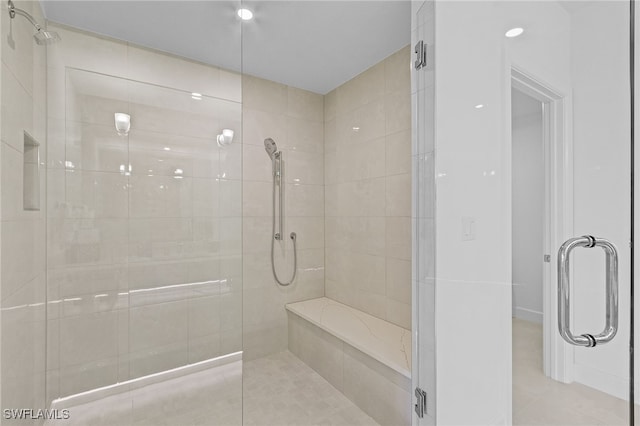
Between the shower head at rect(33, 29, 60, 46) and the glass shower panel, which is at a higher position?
the shower head at rect(33, 29, 60, 46)

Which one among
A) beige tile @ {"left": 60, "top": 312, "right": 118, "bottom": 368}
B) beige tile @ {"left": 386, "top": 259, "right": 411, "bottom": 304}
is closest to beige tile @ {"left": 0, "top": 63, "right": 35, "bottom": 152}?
beige tile @ {"left": 60, "top": 312, "right": 118, "bottom": 368}

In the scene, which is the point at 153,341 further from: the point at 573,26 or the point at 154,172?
the point at 573,26

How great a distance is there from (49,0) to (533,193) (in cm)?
209

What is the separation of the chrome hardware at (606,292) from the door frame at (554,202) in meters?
0.06

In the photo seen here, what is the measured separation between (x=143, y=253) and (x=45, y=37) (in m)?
0.98

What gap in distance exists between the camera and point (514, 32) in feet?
3.58

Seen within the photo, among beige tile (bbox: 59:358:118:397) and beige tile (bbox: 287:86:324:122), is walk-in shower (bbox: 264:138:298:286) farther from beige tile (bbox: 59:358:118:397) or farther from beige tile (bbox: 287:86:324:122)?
beige tile (bbox: 59:358:118:397)

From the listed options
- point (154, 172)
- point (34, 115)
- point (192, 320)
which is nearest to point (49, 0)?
point (34, 115)

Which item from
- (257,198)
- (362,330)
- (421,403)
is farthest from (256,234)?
(421,403)

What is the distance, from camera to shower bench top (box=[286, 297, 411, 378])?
1.58m

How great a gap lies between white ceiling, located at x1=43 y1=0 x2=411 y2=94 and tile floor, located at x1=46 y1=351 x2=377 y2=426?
1.64 metres

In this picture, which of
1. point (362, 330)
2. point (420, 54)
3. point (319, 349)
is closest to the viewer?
point (420, 54)

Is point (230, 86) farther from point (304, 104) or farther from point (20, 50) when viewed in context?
point (304, 104)

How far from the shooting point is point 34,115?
3.76 feet
